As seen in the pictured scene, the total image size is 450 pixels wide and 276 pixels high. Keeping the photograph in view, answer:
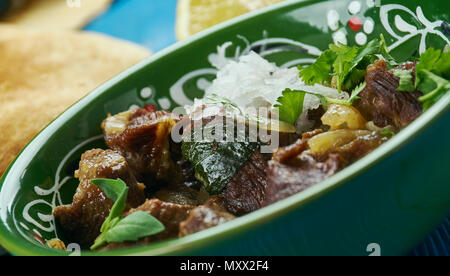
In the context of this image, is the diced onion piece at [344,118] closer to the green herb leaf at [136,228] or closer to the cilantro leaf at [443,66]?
the cilantro leaf at [443,66]

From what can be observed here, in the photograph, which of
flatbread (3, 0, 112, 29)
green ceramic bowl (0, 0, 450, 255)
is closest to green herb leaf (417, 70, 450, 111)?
green ceramic bowl (0, 0, 450, 255)

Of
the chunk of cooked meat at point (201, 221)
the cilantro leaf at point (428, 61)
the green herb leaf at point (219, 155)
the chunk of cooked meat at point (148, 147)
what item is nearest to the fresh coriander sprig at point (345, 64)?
the cilantro leaf at point (428, 61)

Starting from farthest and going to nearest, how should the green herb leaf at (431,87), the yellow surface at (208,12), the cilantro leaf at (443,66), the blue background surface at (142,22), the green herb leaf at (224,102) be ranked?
the blue background surface at (142,22) → the yellow surface at (208,12) → the green herb leaf at (224,102) → the cilantro leaf at (443,66) → the green herb leaf at (431,87)

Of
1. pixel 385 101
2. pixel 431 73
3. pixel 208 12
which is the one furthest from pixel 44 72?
pixel 431 73

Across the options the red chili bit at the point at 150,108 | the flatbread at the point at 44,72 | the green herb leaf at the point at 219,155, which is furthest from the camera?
the flatbread at the point at 44,72
